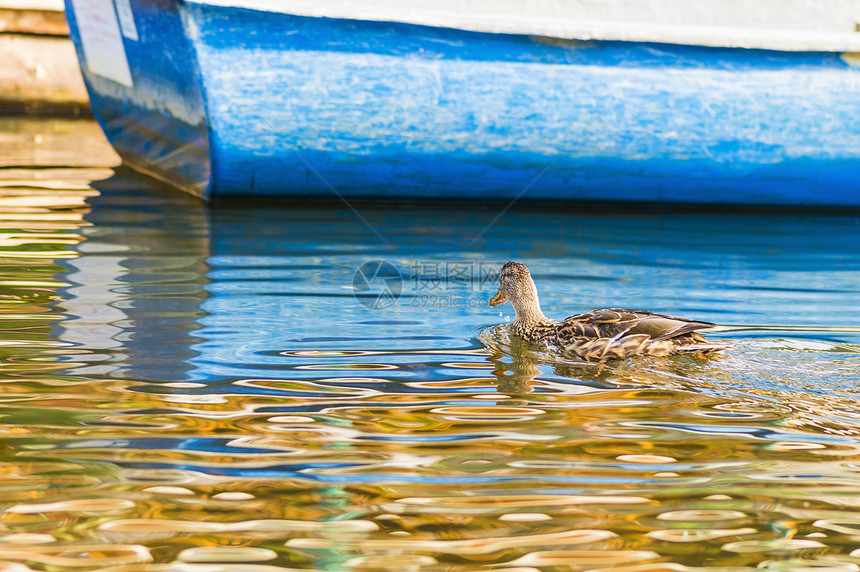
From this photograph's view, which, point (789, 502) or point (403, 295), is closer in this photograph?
point (789, 502)

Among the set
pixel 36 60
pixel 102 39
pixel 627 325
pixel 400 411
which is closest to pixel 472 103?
pixel 102 39

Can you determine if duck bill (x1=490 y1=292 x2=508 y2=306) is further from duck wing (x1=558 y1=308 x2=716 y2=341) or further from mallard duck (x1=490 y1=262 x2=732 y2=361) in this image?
duck wing (x1=558 y1=308 x2=716 y2=341)

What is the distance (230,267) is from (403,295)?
1172 mm

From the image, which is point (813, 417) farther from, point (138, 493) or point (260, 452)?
point (138, 493)

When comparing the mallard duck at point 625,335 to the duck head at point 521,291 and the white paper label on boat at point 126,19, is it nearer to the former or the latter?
the duck head at point 521,291

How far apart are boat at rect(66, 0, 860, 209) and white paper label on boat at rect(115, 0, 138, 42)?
0.06ft

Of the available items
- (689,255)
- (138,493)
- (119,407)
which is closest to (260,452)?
(138,493)

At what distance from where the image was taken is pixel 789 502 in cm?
305

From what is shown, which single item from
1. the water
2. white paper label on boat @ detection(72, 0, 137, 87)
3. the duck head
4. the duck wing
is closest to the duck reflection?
the water

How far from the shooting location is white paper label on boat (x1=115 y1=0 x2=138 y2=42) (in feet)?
24.3

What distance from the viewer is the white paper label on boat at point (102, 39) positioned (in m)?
7.82

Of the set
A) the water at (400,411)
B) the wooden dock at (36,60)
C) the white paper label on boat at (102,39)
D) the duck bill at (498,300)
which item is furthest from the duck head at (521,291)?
the wooden dock at (36,60)

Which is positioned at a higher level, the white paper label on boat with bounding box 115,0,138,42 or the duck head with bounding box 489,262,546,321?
the white paper label on boat with bounding box 115,0,138,42

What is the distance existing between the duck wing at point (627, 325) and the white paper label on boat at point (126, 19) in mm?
4578
